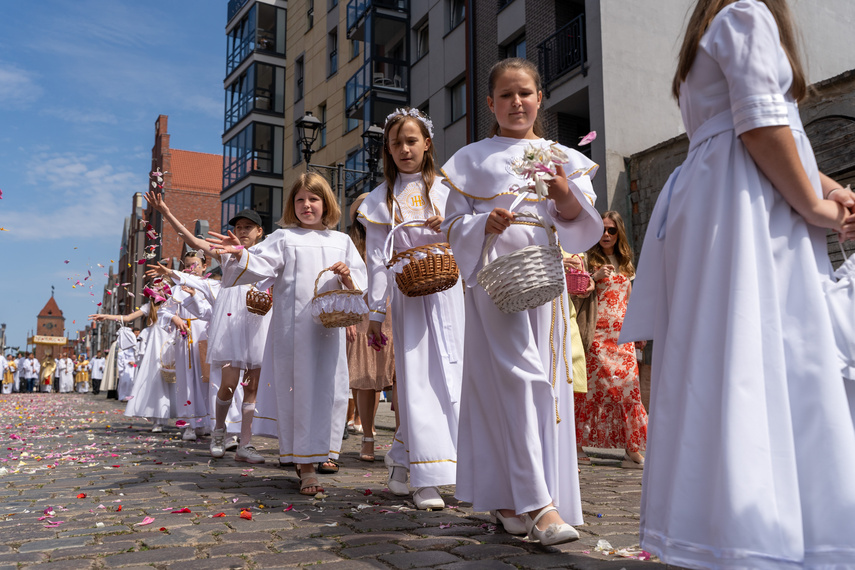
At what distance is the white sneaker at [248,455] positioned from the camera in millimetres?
7121

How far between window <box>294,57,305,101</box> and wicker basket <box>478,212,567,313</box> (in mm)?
34375

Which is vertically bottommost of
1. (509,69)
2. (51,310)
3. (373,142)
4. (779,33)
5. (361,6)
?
(779,33)

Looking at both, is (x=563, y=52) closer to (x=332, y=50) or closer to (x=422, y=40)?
(x=422, y=40)

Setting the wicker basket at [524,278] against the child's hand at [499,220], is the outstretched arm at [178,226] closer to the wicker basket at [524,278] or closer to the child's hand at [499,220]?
the child's hand at [499,220]

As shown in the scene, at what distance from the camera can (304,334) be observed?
→ 5637mm

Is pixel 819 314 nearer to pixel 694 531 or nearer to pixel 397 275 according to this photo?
pixel 694 531

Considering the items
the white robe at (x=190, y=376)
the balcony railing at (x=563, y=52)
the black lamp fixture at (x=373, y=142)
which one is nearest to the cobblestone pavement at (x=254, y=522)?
the white robe at (x=190, y=376)

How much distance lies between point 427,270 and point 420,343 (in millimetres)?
577

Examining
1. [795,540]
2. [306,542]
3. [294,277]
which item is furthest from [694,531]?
[294,277]

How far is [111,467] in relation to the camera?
6875mm

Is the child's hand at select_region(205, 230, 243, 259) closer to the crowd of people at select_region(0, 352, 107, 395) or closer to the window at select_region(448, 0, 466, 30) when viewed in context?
the window at select_region(448, 0, 466, 30)

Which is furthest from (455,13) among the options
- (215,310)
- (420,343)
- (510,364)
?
(510,364)

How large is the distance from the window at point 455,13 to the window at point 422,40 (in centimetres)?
218

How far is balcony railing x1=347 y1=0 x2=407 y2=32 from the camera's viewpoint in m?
26.9
